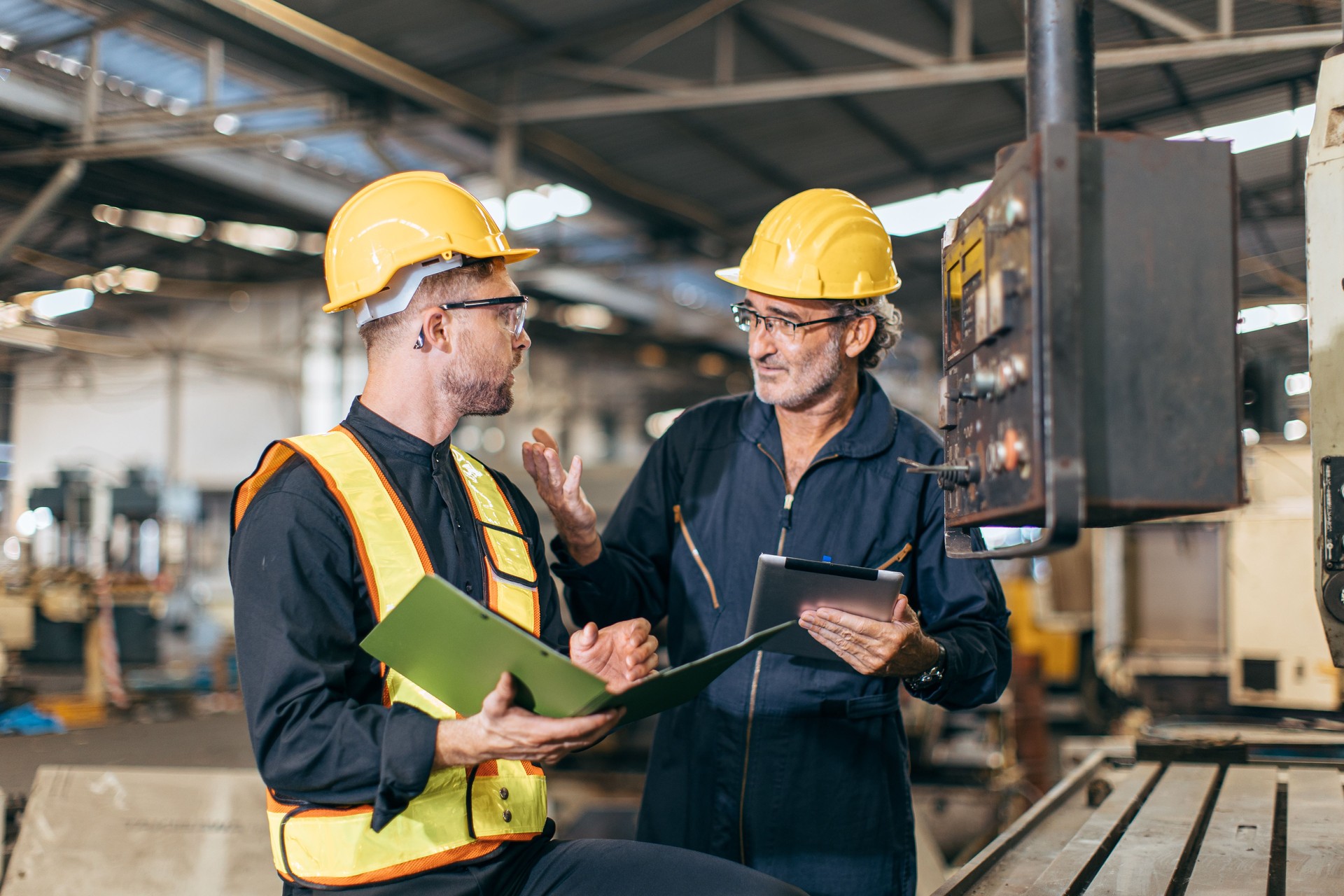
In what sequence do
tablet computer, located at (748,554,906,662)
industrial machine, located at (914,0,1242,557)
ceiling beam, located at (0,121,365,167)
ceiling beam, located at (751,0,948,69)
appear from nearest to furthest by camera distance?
industrial machine, located at (914,0,1242,557)
tablet computer, located at (748,554,906,662)
ceiling beam, located at (751,0,948,69)
ceiling beam, located at (0,121,365,167)

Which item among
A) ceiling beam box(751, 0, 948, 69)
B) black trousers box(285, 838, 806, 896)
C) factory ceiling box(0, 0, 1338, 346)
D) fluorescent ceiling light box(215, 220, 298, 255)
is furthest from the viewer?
fluorescent ceiling light box(215, 220, 298, 255)

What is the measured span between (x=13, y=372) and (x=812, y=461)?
12549 mm

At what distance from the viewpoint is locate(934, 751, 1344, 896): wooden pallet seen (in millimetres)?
2008

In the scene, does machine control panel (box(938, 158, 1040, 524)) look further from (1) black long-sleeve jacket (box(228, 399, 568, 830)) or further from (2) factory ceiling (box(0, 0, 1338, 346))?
(2) factory ceiling (box(0, 0, 1338, 346))

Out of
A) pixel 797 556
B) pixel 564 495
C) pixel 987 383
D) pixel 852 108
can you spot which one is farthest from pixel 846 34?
pixel 987 383

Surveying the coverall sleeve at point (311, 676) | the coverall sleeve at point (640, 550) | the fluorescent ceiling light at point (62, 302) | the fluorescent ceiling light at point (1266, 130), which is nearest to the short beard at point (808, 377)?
the coverall sleeve at point (640, 550)

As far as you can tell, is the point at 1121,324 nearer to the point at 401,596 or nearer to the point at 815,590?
the point at 815,590

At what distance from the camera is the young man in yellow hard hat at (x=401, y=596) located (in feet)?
5.15

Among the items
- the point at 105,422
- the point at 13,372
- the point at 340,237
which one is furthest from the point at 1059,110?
the point at 105,422

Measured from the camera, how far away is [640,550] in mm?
2693

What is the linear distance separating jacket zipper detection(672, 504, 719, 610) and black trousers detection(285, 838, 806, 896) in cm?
73

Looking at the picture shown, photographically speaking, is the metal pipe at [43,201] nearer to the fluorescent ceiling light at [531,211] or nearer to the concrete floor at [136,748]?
the concrete floor at [136,748]

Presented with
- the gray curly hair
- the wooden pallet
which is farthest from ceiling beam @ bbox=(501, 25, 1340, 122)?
the wooden pallet

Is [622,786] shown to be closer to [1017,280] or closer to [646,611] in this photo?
[646,611]
